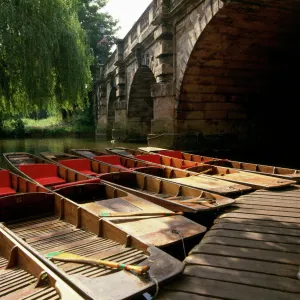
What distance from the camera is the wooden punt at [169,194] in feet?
12.6

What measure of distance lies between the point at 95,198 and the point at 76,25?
7851 millimetres

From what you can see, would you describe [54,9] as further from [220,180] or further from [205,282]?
[205,282]

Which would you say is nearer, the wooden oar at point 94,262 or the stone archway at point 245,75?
the wooden oar at point 94,262

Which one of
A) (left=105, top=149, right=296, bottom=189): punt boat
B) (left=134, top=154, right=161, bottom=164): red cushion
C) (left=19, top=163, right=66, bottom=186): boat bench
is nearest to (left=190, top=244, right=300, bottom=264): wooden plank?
(left=105, top=149, right=296, bottom=189): punt boat

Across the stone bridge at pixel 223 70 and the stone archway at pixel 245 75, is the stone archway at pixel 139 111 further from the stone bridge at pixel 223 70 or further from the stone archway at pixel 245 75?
the stone archway at pixel 245 75

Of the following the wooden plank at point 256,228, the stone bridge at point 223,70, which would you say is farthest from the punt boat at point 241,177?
the stone bridge at point 223,70

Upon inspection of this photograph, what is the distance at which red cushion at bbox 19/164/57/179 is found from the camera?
20.5 ft

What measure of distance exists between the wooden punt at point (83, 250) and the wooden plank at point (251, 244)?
70 cm

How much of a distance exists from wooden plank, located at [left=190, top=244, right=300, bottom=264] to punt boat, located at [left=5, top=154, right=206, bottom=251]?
276 mm

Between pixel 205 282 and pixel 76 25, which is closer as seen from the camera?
pixel 205 282

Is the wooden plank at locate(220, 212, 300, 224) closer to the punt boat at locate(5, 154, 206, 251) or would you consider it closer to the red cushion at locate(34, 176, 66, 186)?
the punt boat at locate(5, 154, 206, 251)

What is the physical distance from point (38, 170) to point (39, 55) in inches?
158

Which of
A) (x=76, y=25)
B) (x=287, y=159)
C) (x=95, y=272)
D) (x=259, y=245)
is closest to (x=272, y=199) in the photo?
(x=259, y=245)

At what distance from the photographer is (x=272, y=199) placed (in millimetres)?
4371
